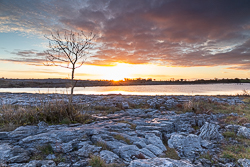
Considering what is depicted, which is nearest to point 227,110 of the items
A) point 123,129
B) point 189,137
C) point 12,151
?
point 189,137

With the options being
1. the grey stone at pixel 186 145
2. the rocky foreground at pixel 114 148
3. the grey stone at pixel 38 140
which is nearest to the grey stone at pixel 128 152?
the rocky foreground at pixel 114 148

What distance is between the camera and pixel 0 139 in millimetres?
6078

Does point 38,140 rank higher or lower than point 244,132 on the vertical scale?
higher

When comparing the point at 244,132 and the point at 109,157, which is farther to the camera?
the point at 244,132

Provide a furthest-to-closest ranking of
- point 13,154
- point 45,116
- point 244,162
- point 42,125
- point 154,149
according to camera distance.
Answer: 1. point 45,116
2. point 42,125
3. point 154,149
4. point 244,162
5. point 13,154

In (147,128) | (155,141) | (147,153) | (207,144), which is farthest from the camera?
(147,128)

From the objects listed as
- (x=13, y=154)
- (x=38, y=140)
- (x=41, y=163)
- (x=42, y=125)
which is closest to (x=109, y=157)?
(x=41, y=163)

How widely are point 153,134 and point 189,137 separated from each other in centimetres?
176

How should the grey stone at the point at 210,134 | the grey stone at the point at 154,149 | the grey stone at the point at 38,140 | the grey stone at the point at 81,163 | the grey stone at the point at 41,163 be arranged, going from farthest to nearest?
1. the grey stone at the point at 210,134
2. the grey stone at the point at 154,149
3. the grey stone at the point at 38,140
4. the grey stone at the point at 81,163
5. the grey stone at the point at 41,163

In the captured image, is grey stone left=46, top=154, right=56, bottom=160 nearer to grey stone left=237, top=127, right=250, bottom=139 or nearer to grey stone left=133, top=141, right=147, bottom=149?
grey stone left=133, top=141, right=147, bottom=149

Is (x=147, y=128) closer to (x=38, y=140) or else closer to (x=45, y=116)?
(x=38, y=140)

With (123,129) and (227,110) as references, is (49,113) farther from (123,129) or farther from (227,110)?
(227,110)

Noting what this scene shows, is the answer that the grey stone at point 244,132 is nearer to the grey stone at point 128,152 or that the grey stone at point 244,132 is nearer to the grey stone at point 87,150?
the grey stone at point 128,152

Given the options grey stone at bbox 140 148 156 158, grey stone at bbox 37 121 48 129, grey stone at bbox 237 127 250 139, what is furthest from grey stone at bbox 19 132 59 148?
grey stone at bbox 237 127 250 139
